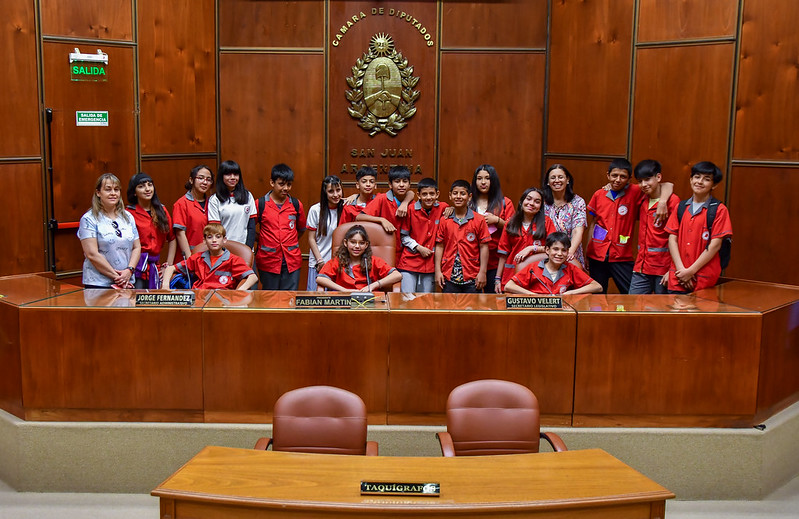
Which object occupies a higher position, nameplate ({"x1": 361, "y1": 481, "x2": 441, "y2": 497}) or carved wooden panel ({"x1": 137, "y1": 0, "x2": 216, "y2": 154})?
carved wooden panel ({"x1": 137, "y1": 0, "x2": 216, "y2": 154})

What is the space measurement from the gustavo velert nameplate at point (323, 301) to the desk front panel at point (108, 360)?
0.53m

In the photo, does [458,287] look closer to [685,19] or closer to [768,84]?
[768,84]

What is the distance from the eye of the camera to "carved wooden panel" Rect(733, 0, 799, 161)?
5902mm

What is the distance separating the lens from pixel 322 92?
7531 millimetres

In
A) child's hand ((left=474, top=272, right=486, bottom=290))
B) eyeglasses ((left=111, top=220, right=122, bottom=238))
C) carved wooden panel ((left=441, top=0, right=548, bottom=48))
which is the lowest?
child's hand ((left=474, top=272, right=486, bottom=290))

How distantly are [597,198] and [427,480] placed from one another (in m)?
3.51

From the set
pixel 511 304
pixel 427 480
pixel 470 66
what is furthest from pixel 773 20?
pixel 427 480

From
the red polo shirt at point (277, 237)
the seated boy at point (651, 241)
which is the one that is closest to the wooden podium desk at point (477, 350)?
the seated boy at point (651, 241)

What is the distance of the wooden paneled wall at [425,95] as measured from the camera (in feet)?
19.9

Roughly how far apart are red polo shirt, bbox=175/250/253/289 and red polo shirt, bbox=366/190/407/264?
1206mm

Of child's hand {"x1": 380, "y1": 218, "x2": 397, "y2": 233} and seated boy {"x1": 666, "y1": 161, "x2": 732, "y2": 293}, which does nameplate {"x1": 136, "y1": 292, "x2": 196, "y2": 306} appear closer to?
child's hand {"x1": 380, "y1": 218, "x2": 397, "y2": 233}

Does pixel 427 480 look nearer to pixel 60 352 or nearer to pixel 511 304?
pixel 511 304

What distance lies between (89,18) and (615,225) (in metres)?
4.41

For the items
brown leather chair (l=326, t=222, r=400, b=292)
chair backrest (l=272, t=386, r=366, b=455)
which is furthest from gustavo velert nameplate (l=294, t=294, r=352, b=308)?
brown leather chair (l=326, t=222, r=400, b=292)
